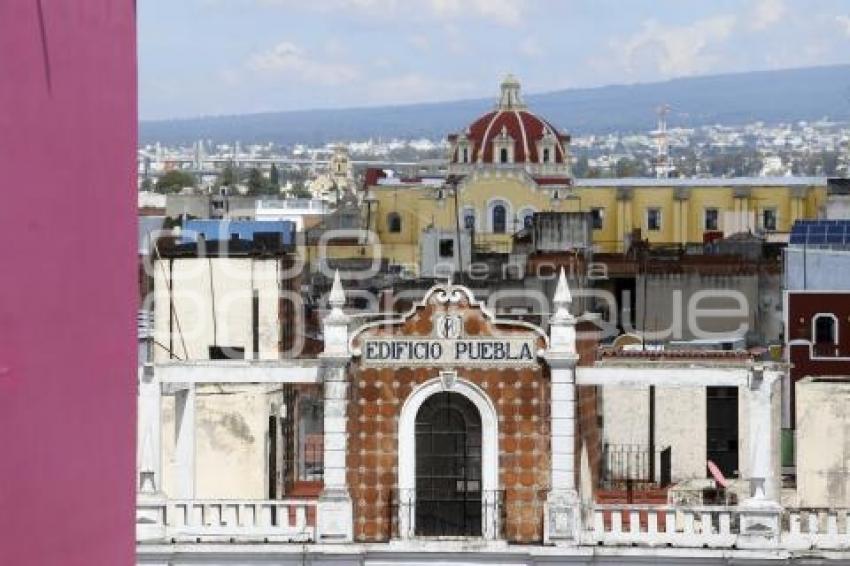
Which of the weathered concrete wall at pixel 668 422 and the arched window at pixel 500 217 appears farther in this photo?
the arched window at pixel 500 217

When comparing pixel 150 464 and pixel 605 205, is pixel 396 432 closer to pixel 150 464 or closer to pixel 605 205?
pixel 150 464

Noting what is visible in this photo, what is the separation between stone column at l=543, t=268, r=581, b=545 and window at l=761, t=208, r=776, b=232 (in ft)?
225

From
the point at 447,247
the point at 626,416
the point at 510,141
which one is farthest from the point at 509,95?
the point at 626,416

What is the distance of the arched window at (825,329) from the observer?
3931cm

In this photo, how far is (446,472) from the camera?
23016 millimetres

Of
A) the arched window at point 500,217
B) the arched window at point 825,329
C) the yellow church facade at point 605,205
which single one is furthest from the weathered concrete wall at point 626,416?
the arched window at point 500,217

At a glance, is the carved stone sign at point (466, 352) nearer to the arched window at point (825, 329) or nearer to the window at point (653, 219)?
the arched window at point (825, 329)

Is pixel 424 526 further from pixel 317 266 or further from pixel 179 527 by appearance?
pixel 317 266

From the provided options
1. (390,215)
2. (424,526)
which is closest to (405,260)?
(390,215)

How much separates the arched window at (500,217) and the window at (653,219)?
496 centimetres

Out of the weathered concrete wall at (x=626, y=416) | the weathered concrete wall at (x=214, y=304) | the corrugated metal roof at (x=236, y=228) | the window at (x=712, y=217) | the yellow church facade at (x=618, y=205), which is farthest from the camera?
the window at (x=712, y=217)

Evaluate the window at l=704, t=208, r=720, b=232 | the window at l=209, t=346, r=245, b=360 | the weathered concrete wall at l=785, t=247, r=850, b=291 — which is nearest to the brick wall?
the window at l=209, t=346, r=245, b=360

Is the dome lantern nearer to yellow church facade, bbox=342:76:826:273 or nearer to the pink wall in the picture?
yellow church facade, bbox=342:76:826:273

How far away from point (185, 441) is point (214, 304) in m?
7.03
